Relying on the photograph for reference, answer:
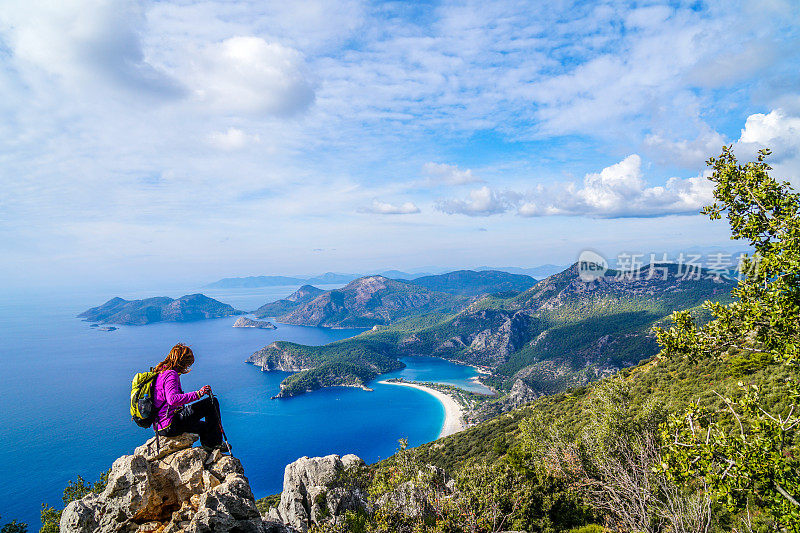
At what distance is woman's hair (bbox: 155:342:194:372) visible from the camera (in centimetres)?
988

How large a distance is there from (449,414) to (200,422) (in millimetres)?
153570

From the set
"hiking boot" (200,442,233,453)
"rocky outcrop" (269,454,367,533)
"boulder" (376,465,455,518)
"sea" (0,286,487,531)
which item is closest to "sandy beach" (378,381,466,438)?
"sea" (0,286,487,531)

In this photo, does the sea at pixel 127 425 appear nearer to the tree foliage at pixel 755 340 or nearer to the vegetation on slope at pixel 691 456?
the vegetation on slope at pixel 691 456

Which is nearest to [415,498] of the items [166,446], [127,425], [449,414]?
[166,446]

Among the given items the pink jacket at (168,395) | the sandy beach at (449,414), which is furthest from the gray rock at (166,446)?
the sandy beach at (449,414)

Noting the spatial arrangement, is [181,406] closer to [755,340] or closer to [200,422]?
[200,422]

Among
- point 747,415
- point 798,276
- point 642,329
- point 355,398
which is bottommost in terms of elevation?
point 355,398

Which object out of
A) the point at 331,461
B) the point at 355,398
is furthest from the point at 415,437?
the point at 331,461

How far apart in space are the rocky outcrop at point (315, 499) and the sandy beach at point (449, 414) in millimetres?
107809

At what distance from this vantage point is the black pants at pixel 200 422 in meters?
10.5

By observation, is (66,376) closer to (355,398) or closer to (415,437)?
(355,398)

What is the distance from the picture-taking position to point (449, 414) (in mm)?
149875

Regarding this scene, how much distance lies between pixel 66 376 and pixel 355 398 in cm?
15054

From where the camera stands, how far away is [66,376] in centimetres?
18025
